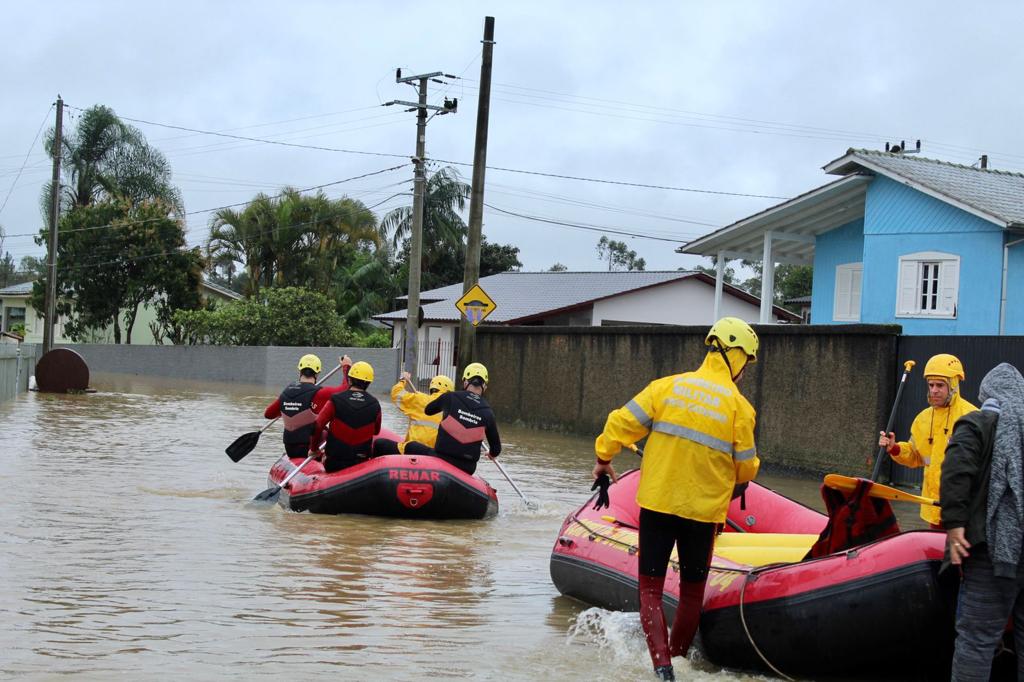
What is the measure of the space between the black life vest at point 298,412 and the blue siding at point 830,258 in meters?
14.8

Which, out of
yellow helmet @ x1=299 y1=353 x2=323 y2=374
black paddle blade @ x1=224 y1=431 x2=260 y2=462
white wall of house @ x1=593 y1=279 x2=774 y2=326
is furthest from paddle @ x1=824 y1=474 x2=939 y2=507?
white wall of house @ x1=593 y1=279 x2=774 y2=326

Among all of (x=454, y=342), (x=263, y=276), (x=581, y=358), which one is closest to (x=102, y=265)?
(x=263, y=276)

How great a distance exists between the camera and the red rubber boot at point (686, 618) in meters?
6.16

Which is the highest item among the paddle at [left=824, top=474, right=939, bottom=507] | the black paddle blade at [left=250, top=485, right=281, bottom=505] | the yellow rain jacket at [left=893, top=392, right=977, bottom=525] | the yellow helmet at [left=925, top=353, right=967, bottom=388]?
the yellow helmet at [left=925, top=353, right=967, bottom=388]

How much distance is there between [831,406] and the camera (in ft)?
51.8

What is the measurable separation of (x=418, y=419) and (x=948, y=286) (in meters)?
12.2

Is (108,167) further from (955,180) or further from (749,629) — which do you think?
(749,629)

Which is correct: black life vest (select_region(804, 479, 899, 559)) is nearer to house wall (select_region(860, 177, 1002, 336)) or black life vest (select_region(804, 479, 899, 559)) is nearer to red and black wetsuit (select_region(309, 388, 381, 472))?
red and black wetsuit (select_region(309, 388, 381, 472))

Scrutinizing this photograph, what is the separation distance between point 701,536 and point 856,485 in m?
1.06

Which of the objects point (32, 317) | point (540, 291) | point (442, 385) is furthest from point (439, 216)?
point (442, 385)

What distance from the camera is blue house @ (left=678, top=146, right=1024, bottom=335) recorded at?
2036cm

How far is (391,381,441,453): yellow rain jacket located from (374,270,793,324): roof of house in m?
22.9

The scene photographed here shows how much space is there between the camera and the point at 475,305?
2158 cm

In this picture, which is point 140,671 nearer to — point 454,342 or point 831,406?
point 831,406
